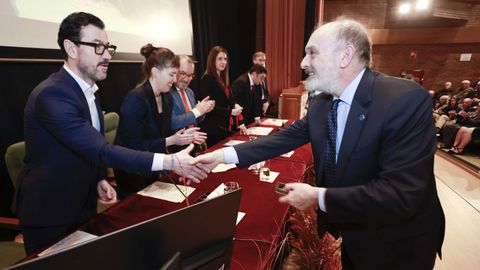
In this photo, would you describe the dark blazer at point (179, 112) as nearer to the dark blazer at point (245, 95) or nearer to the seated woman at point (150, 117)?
the seated woman at point (150, 117)

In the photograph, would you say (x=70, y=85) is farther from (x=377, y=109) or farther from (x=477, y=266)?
(x=477, y=266)

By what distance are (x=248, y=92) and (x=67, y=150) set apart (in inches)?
106

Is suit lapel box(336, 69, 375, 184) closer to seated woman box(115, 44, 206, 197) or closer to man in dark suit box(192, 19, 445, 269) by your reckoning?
man in dark suit box(192, 19, 445, 269)

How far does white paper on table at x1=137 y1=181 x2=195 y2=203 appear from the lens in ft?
4.79

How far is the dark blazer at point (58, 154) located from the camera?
1209 mm

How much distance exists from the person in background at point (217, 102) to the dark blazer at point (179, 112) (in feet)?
1.26

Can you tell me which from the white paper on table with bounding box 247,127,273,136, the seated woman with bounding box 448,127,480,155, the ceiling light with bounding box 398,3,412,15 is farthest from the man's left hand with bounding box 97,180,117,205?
the ceiling light with bounding box 398,3,412,15

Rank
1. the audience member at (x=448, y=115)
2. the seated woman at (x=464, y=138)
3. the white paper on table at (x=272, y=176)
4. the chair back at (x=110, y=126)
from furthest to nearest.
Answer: the audience member at (x=448, y=115), the seated woman at (x=464, y=138), the chair back at (x=110, y=126), the white paper on table at (x=272, y=176)

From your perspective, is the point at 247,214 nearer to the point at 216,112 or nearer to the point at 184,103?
the point at 184,103

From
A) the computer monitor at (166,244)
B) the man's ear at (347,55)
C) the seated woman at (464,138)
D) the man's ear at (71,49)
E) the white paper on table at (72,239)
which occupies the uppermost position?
the man's ear at (71,49)

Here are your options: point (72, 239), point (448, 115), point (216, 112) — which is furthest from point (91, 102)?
point (448, 115)

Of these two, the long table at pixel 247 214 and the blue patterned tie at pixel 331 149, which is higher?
the blue patterned tie at pixel 331 149

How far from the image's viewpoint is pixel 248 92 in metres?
3.72

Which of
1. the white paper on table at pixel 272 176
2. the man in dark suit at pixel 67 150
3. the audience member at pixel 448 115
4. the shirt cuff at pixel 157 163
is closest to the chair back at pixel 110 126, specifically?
the man in dark suit at pixel 67 150
